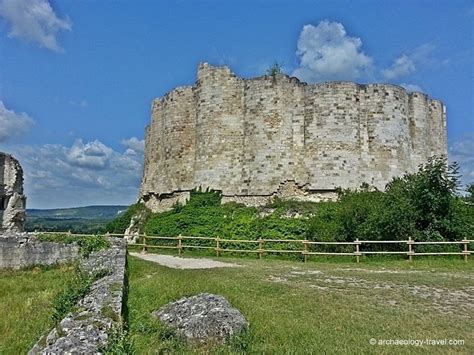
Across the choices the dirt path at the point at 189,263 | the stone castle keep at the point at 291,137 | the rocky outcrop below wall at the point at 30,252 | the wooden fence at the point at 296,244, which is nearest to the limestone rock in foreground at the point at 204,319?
the dirt path at the point at 189,263

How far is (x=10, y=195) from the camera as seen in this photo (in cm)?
2562

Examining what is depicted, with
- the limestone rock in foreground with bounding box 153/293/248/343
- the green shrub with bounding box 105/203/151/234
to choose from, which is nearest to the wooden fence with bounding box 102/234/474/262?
the green shrub with bounding box 105/203/151/234

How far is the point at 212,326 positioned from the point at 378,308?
4560mm

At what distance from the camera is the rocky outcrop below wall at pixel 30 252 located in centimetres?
1753

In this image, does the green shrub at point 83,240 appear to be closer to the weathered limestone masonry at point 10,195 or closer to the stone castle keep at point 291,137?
the weathered limestone masonry at point 10,195

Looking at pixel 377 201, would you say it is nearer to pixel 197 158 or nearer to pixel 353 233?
pixel 353 233

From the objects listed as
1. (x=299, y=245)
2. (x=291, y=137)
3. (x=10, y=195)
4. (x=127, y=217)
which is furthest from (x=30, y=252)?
(x=127, y=217)

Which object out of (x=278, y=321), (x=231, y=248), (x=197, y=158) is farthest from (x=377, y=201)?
(x=278, y=321)

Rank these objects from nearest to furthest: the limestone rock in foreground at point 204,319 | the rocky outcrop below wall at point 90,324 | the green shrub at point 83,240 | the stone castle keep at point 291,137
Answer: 1. the rocky outcrop below wall at point 90,324
2. the limestone rock in foreground at point 204,319
3. the green shrub at point 83,240
4. the stone castle keep at point 291,137

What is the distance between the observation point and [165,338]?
28.1 feet

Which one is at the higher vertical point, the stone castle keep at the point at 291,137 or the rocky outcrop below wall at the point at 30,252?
the stone castle keep at the point at 291,137

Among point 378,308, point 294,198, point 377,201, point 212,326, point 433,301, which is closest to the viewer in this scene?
point 212,326

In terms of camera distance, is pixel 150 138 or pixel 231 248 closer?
pixel 231 248

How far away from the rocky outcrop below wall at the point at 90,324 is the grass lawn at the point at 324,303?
2.67 feet
